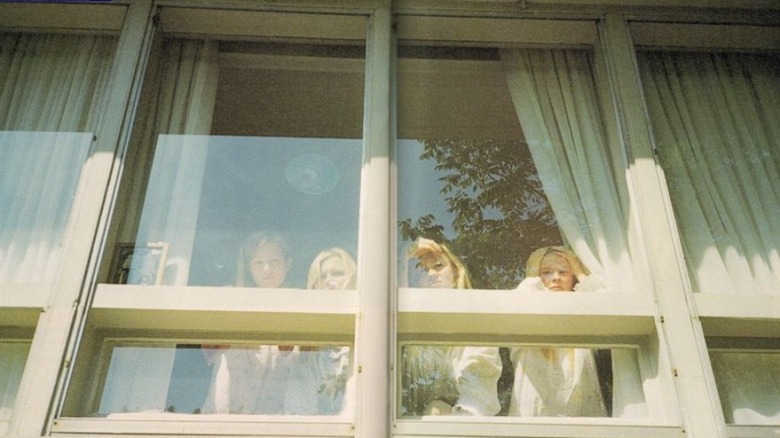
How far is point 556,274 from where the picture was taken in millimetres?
2195

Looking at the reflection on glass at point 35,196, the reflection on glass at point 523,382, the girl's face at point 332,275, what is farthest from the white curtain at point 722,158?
the reflection on glass at point 35,196

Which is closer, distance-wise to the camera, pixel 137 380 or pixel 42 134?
pixel 137 380

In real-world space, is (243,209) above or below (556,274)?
above

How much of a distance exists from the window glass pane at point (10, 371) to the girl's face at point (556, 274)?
5.24 feet

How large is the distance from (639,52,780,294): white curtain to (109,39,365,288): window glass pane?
3.81ft

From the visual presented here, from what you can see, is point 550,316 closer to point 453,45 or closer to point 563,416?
point 563,416

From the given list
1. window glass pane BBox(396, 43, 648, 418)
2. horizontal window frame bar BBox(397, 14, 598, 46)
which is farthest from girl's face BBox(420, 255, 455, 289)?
horizontal window frame bar BBox(397, 14, 598, 46)

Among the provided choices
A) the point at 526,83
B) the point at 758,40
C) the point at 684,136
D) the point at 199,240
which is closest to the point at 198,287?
the point at 199,240

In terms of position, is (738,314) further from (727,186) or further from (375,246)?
(375,246)

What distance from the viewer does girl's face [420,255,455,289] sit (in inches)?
83.1

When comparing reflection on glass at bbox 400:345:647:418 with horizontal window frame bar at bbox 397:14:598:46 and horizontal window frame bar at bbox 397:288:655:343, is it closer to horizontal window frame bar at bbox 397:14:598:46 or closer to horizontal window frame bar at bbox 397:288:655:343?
horizontal window frame bar at bbox 397:288:655:343

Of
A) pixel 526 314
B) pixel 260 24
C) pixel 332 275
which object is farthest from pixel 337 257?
pixel 260 24

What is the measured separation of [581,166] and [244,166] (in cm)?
121

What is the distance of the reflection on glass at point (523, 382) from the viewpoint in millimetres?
1897
